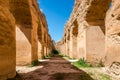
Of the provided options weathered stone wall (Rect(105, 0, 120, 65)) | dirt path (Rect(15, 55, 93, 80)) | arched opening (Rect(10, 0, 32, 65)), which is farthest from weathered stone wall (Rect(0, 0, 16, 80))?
weathered stone wall (Rect(105, 0, 120, 65))

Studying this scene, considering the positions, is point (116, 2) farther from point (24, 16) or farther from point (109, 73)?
point (24, 16)

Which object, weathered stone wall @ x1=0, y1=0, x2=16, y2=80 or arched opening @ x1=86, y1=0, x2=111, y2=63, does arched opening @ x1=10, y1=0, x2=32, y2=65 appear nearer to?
weathered stone wall @ x1=0, y1=0, x2=16, y2=80

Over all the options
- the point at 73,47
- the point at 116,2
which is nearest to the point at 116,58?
the point at 116,2

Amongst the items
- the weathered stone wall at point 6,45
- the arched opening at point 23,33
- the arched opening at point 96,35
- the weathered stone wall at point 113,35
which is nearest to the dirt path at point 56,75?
the weathered stone wall at point 6,45

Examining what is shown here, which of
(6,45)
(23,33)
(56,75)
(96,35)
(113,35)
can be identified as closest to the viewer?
(6,45)

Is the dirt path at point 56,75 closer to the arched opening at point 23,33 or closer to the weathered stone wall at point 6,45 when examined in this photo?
the weathered stone wall at point 6,45

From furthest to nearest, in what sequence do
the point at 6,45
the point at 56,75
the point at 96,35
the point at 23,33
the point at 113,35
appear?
1. the point at 23,33
2. the point at 96,35
3. the point at 56,75
4. the point at 113,35
5. the point at 6,45

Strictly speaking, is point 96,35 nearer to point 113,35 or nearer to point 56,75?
point 113,35

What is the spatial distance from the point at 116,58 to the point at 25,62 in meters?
5.62

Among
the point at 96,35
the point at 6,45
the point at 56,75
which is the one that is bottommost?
the point at 56,75

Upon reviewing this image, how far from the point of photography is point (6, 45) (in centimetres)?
486

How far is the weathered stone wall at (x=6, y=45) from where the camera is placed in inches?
178

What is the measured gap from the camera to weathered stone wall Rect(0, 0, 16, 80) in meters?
4.51

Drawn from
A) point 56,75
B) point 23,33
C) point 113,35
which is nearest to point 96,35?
point 113,35
